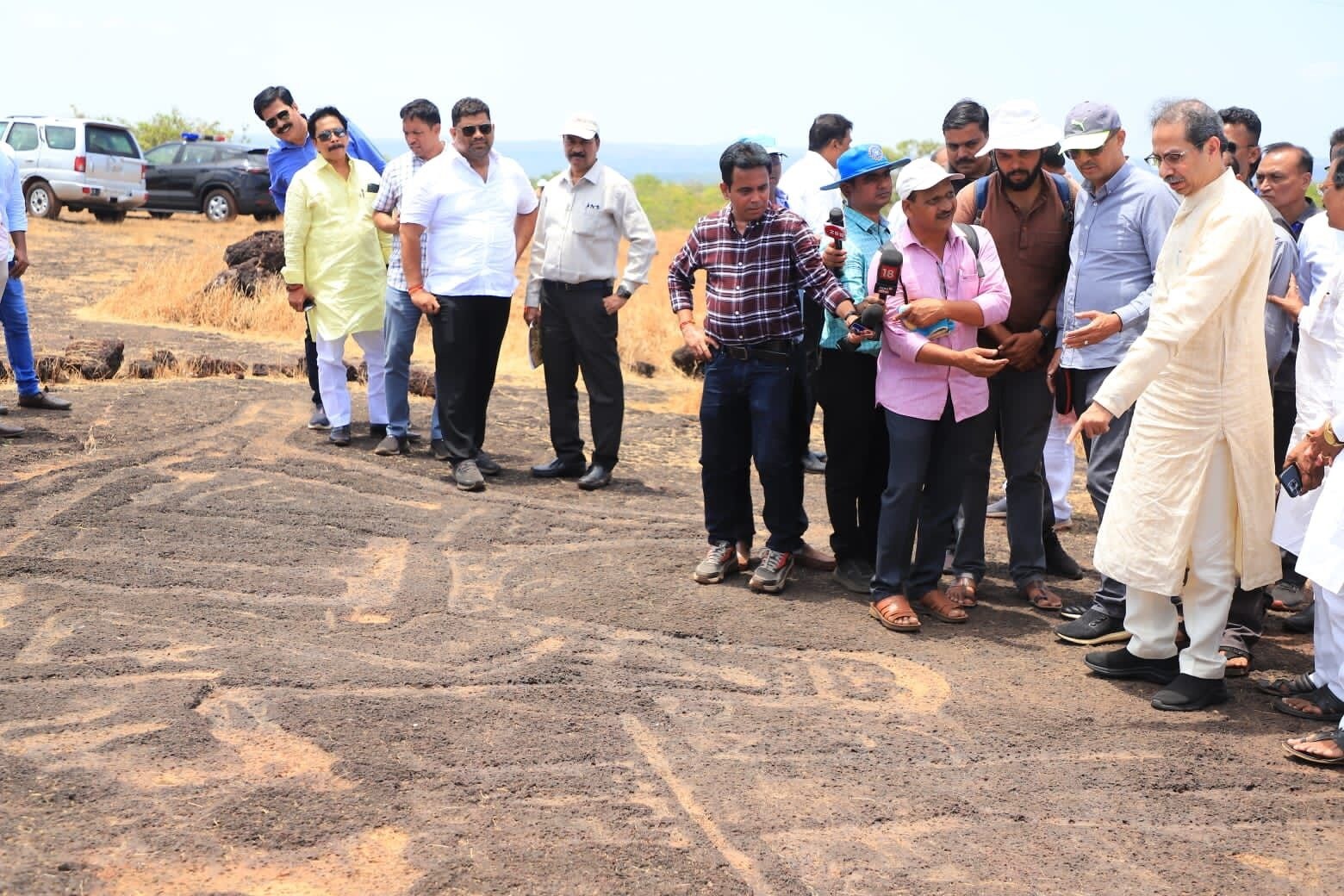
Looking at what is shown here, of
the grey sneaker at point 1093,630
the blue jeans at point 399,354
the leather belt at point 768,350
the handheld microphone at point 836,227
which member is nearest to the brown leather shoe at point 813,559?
the leather belt at point 768,350

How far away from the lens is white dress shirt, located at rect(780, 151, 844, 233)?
819cm

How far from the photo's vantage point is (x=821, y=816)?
13.3ft

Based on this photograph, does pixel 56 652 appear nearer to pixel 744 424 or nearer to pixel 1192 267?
pixel 744 424

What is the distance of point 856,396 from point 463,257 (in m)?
2.99

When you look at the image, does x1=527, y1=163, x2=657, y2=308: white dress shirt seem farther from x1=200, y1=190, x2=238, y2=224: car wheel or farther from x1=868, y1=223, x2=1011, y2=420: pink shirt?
x1=200, y1=190, x2=238, y2=224: car wheel

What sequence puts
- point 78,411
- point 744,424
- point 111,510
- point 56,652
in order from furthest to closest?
point 78,411 < point 111,510 < point 744,424 < point 56,652

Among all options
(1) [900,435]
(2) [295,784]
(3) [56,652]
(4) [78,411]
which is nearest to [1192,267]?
(1) [900,435]

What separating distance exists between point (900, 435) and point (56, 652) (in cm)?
334

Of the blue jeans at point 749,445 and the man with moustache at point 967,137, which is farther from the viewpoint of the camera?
the man with moustache at point 967,137

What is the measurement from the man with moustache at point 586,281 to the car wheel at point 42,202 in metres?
18.6

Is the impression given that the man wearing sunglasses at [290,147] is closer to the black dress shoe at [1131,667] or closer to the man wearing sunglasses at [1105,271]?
the man wearing sunglasses at [1105,271]

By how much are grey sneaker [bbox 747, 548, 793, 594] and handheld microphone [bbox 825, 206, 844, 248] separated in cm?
145

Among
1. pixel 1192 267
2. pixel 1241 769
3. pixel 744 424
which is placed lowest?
pixel 1241 769

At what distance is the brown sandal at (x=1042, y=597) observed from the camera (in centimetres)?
627
